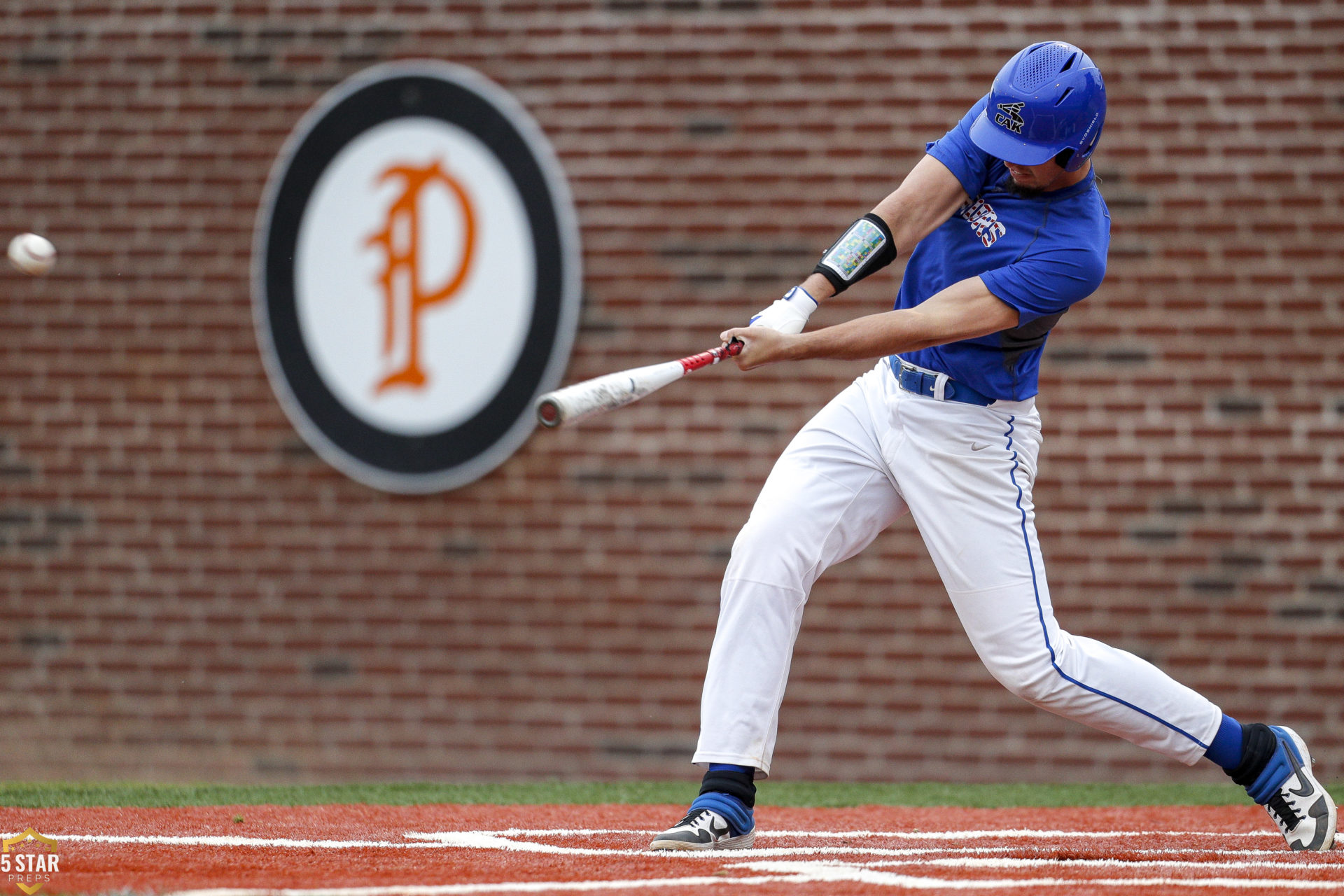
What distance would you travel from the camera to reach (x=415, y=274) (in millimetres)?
6676

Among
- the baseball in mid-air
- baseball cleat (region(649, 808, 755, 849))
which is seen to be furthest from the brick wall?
baseball cleat (region(649, 808, 755, 849))

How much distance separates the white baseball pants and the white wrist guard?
1.17 ft

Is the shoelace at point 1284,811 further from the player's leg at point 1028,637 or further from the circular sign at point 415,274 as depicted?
the circular sign at point 415,274

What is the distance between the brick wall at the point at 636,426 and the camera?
20.6 ft

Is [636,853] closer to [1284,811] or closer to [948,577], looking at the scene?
[948,577]

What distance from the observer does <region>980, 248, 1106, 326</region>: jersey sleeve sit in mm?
3449

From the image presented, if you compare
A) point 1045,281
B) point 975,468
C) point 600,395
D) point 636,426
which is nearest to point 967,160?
point 1045,281

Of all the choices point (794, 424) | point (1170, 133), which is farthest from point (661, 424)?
point (1170, 133)

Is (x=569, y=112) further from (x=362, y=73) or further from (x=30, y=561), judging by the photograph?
(x=30, y=561)

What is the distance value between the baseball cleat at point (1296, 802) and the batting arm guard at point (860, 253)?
1645 mm

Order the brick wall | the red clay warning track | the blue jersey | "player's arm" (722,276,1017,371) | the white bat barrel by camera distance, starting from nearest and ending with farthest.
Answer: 1. the red clay warning track
2. the white bat barrel
3. "player's arm" (722,276,1017,371)
4. the blue jersey
5. the brick wall

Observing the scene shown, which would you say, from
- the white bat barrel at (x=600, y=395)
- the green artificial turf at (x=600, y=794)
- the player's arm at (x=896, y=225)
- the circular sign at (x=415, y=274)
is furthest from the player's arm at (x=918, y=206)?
the circular sign at (x=415, y=274)

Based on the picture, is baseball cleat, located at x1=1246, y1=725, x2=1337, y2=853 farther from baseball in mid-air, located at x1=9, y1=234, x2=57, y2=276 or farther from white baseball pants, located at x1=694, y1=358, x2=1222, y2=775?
baseball in mid-air, located at x1=9, y1=234, x2=57, y2=276

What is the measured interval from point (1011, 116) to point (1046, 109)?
9 centimetres
